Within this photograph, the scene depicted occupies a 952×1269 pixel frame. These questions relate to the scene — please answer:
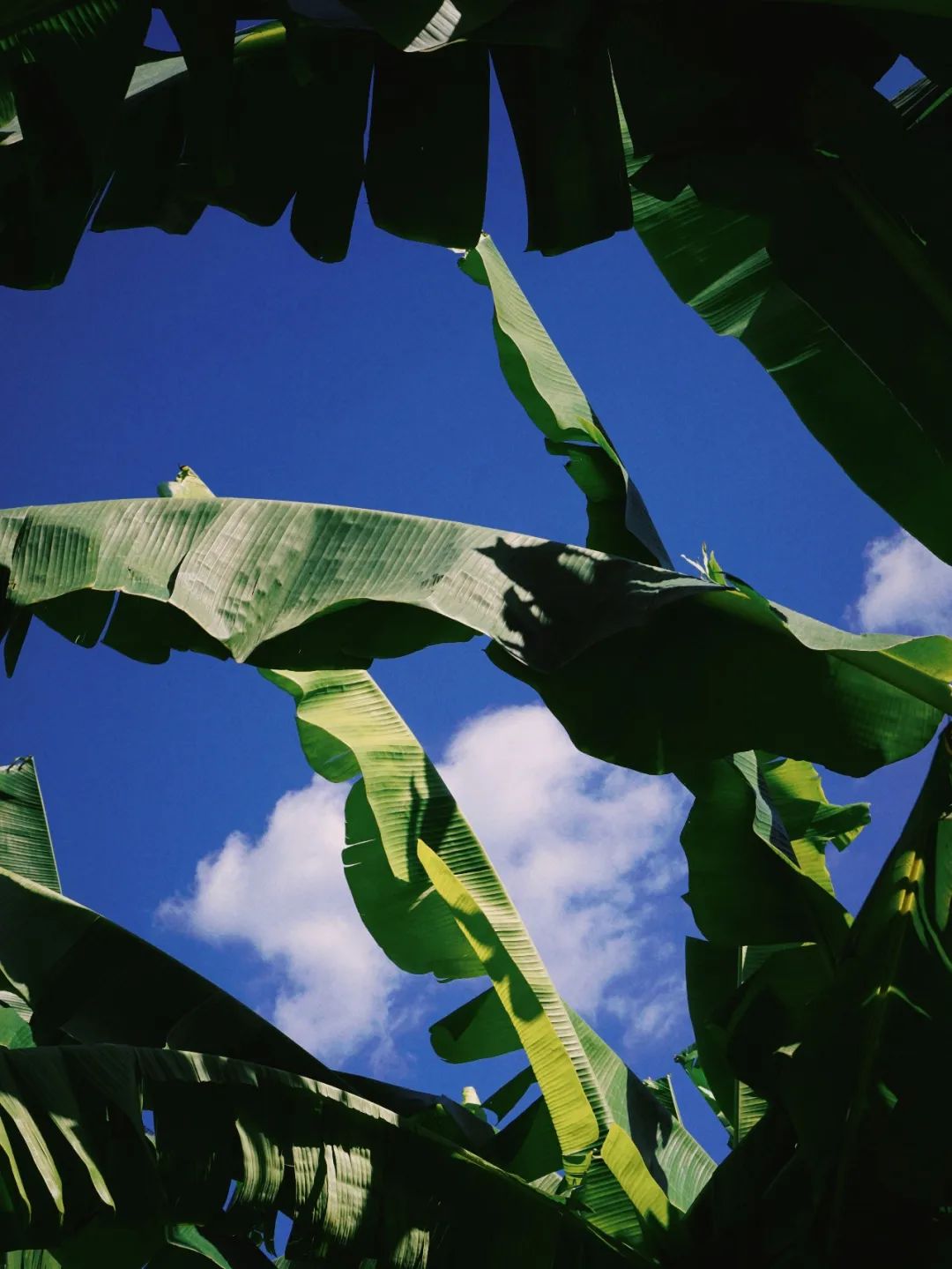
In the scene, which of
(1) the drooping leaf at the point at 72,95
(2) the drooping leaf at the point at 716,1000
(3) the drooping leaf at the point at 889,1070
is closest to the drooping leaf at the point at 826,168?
(3) the drooping leaf at the point at 889,1070

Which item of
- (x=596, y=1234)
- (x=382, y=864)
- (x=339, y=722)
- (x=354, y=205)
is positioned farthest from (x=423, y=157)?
(x=596, y=1234)

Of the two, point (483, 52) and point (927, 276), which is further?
point (483, 52)

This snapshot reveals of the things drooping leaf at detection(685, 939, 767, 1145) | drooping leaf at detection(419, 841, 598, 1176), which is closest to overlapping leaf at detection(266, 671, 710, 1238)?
drooping leaf at detection(419, 841, 598, 1176)

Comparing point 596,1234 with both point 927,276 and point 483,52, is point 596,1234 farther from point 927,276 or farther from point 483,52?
point 483,52

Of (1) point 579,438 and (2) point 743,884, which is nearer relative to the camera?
(2) point 743,884

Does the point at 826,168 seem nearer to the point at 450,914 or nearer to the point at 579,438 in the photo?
the point at 579,438

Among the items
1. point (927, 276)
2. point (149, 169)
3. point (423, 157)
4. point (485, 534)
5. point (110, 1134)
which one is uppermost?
point (149, 169)

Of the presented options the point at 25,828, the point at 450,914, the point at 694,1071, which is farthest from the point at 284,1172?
the point at 694,1071

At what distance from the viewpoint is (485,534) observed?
7.00 feet

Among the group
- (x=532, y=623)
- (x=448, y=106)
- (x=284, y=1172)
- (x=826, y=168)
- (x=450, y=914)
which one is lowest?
(x=284, y=1172)

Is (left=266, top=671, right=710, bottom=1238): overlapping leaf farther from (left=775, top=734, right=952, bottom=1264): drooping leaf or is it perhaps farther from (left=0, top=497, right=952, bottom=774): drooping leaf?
(left=0, top=497, right=952, bottom=774): drooping leaf

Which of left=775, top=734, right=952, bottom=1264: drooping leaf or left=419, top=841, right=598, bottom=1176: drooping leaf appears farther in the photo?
left=419, top=841, right=598, bottom=1176: drooping leaf

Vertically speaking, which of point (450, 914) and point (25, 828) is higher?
point (25, 828)

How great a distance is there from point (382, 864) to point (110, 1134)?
107 cm
